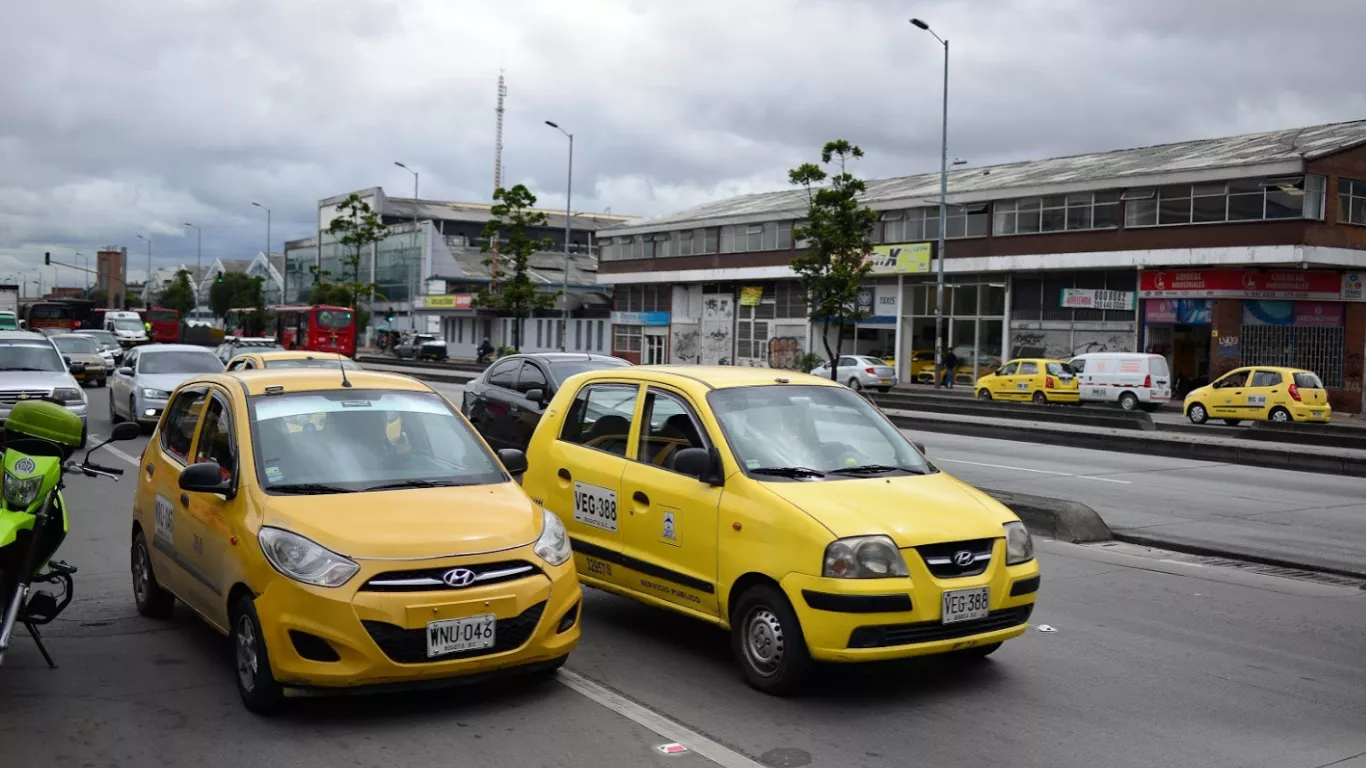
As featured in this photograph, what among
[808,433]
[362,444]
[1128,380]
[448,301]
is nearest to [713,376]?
[808,433]

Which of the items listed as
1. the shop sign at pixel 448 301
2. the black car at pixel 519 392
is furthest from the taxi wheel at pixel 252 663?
the shop sign at pixel 448 301

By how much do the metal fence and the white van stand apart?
251 inches

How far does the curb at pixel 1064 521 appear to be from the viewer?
11781 mm

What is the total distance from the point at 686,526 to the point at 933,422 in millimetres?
21603

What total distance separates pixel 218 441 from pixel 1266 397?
Answer: 30383 millimetres

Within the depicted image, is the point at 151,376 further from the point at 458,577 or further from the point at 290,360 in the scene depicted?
the point at 458,577

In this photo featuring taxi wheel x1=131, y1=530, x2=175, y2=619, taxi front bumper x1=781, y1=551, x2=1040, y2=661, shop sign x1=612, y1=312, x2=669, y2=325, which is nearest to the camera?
taxi front bumper x1=781, y1=551, x2=1040, y2=661

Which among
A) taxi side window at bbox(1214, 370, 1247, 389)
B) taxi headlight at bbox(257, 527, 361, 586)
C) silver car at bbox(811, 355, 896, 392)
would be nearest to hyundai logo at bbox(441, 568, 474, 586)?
taxi headlight at bbox(257, 527, 361, 586)

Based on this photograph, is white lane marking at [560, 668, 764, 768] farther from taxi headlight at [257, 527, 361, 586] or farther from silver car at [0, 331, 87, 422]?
silver car at [0, 331, 87, 422]

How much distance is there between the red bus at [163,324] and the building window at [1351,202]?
5808cm

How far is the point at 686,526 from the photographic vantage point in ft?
22.0

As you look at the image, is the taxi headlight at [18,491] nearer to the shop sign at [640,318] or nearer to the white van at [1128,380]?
the white van at [1128,380]

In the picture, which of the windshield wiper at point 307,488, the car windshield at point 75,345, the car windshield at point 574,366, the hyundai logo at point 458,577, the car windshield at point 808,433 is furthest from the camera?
the car windshield at point 75,345

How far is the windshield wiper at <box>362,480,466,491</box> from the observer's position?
6.17 metres
